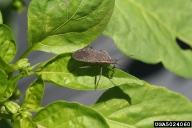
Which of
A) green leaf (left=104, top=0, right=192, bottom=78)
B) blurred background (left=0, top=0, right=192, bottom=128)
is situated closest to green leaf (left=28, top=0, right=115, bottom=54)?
green leaf (left=104, top=0, right=192, bottom=78)

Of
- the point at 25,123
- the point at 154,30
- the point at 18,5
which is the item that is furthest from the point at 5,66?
the point at 154,30

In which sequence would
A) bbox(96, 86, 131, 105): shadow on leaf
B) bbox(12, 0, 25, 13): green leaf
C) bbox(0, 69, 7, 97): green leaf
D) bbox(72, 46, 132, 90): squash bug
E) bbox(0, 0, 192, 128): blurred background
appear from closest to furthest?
1. bbox(0, 69, 7, 97): green leaf
2. bbox(72, 46, 132, 90): squash bug
3. bbox(96, 86, 131, 105): shadow on leaf
4. bbox(12, 0, 25, 13): green leaf
5. bbox(0, 0, 192, 128): blurred background

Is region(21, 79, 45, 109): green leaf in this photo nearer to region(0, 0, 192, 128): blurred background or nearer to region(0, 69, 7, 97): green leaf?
region(0, 69, 7, 97): green leaf

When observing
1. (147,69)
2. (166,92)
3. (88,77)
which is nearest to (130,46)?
(166,92)

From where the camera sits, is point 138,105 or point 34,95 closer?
point 34,95

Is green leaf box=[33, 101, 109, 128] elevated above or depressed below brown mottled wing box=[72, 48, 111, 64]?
below

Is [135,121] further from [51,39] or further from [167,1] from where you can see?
[167,1]

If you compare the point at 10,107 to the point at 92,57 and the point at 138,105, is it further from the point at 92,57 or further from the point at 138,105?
the point at 138,105
